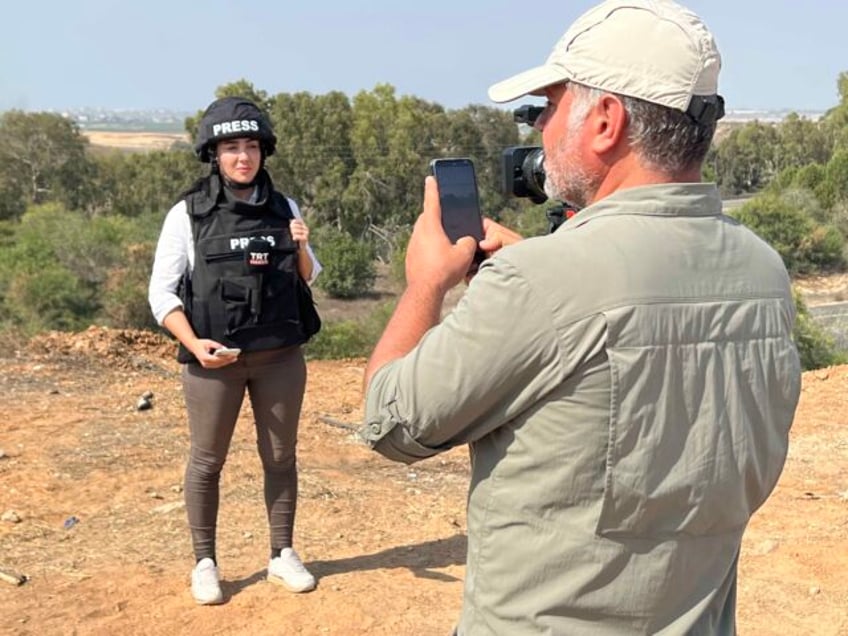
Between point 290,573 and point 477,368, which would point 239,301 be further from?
point 477,368

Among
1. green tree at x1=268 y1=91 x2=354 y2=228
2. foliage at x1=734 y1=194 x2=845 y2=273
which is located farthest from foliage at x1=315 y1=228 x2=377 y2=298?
foliage at x1=734 y1=194 x2=845 y2=273

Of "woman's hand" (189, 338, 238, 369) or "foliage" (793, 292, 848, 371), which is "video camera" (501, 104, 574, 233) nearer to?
"woman's hand" (189, 338, 238, 369)

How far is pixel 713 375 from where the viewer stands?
1.25 m

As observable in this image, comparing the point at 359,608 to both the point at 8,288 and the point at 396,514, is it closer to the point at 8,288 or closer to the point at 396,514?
the point at 396,514

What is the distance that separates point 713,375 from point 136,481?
442cm

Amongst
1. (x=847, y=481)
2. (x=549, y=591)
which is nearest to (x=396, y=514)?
(x=847, y=481)

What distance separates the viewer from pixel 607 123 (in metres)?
1.24

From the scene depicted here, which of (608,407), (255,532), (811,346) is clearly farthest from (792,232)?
(608,407)

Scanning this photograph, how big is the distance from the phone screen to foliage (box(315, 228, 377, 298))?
26201 millimetres

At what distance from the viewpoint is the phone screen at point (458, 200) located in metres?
1.46

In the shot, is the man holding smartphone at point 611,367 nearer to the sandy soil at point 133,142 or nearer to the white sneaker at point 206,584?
the white sneaker at point 206,584

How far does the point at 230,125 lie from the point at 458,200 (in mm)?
1955

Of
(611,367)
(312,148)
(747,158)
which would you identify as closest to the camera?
(611,367)

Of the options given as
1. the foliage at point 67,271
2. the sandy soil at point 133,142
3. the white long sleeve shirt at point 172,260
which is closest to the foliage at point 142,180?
the foliage at point 67,271
